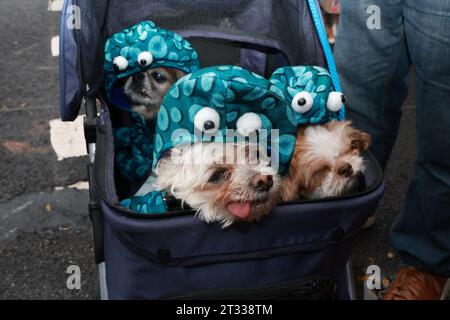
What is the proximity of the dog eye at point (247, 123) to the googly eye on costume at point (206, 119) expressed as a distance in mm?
62

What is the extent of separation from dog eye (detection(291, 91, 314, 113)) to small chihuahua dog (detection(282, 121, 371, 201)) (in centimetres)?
8

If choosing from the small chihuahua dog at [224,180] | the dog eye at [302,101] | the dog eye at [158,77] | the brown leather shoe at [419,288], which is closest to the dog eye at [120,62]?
the dog eye at [158,77]

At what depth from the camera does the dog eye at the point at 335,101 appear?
4.48 ft

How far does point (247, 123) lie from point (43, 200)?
1353 millimetres

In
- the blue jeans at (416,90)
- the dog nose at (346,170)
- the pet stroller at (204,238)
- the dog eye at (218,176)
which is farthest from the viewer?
the blue jeans at (416,90)

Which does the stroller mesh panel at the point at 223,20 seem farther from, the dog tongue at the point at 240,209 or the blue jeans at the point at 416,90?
the dog tongue at the point at 240,209

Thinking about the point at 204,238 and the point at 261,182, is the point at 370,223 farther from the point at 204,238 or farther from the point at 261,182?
the point at 204,238

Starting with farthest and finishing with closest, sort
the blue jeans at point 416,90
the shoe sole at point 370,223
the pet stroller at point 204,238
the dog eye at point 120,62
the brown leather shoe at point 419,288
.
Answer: the shoe sole at point 370,223 < the brown leather shoe at point 419,288 < the dog eye at point 120,62 < the blue jeans at point 416,90 < the pet stroller at point 204,238

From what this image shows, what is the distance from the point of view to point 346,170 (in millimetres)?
1332

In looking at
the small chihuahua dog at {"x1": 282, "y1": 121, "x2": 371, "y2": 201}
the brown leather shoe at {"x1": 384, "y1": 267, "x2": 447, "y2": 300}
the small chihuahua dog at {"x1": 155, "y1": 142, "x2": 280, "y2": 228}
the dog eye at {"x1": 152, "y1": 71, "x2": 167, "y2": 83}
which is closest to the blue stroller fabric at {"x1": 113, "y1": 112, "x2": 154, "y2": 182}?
the dog eye at {"x1": 152, "y1": 71, "x2": 167, "y2": 83}

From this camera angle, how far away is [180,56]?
63.1 inches

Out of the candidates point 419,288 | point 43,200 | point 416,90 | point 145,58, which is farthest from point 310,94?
point 43,200
